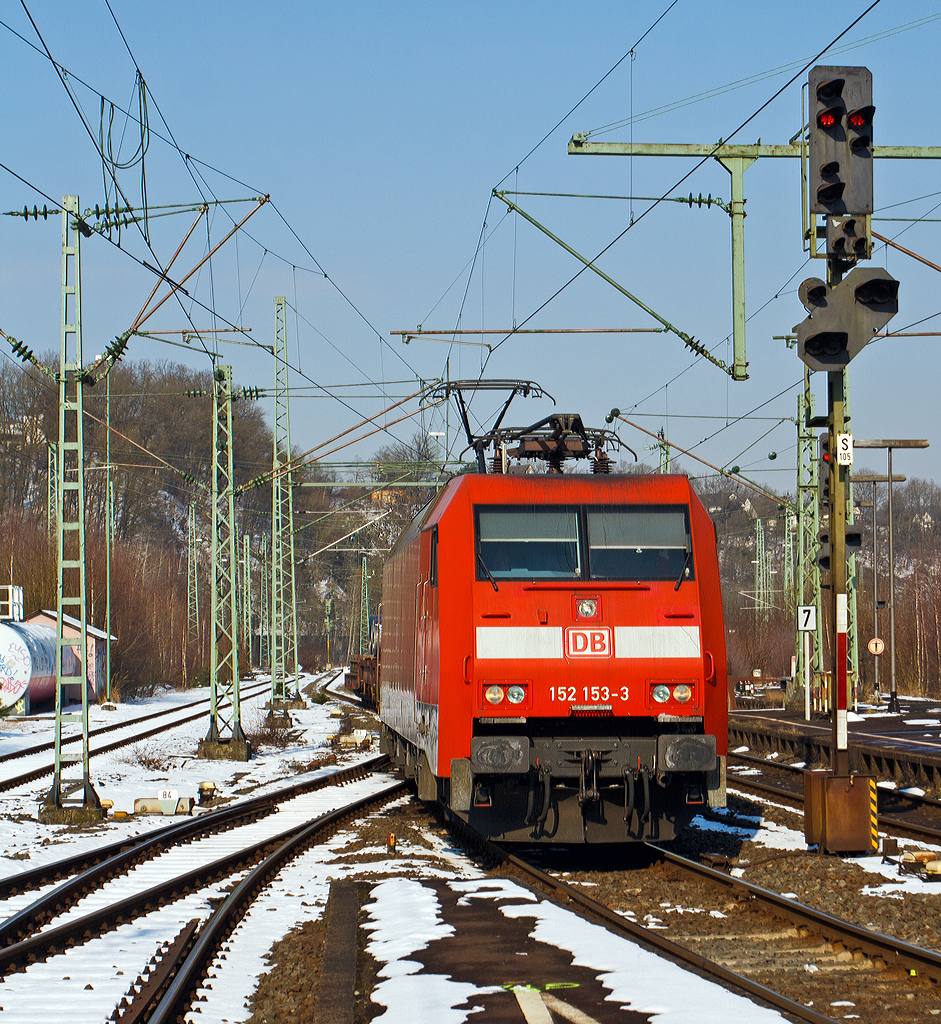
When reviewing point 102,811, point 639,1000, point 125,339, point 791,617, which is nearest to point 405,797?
point 102,811

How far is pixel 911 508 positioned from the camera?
82.4m

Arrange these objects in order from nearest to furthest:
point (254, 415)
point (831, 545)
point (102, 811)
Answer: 1. point (831, 545)
2. point (102, 811)
3. point (254, 415)

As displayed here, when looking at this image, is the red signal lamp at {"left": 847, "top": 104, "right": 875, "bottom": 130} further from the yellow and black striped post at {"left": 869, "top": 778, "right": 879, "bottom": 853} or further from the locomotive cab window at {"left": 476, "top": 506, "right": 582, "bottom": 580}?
the yellow and black striped post at {"left": 869, "top": 778, "right": 879, "bottom": 853}

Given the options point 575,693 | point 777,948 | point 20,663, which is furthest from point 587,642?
point 20,663

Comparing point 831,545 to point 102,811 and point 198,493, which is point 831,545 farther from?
point 198,493

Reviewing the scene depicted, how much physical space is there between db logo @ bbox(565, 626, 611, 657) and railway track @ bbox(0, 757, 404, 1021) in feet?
11.4

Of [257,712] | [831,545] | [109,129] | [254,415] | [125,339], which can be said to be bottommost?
[257,712]

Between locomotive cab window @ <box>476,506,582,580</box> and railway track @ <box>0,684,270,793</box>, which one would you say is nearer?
locomotive cab window @ <box>476,506,582,580</box>

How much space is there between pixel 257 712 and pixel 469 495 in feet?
101

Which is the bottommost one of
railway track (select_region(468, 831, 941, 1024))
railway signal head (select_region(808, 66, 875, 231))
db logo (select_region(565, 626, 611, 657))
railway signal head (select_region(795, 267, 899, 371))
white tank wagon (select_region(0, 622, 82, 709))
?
railway track (select_region(468, 831, 941, 1024))

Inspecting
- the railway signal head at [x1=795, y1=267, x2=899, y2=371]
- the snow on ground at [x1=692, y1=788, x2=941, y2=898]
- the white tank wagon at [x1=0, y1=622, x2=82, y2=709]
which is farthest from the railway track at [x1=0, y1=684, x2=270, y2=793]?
the railway signal head at [x1=795, y1=267, x2=899, y2=371]

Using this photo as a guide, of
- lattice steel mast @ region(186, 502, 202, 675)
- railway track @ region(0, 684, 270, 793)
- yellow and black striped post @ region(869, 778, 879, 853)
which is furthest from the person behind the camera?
lattice steel mast @ region(186, 502, 202, 675)

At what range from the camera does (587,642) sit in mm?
10891

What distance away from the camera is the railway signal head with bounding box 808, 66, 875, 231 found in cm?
1098
